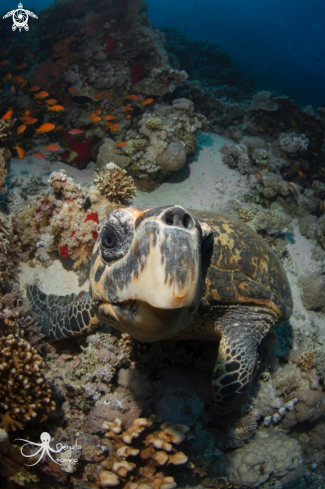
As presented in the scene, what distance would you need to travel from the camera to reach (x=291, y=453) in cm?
254

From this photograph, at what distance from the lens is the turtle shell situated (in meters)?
2.38

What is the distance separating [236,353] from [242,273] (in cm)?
76

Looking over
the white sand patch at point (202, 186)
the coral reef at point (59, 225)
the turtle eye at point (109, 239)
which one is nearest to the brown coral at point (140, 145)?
the white sand patch at point (202, 186)

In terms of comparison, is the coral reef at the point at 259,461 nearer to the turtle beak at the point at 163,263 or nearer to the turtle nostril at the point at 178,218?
the turtle beak at the point at 163,263

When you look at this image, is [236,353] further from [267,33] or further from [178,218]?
[267,33]

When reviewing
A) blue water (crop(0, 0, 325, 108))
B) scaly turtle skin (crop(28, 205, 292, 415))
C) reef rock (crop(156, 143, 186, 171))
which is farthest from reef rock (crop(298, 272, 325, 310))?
blue water (crop(0, 0, 325, 108))

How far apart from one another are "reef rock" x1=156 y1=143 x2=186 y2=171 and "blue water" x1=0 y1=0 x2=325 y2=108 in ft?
69.1

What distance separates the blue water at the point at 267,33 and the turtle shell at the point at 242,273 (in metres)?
23.9

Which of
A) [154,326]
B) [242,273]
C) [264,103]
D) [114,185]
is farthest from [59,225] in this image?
[264,103]

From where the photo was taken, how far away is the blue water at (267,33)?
91.3 ft

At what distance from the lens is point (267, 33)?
183ft

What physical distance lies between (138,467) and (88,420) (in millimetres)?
562

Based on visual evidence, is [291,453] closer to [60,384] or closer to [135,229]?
[60,384]

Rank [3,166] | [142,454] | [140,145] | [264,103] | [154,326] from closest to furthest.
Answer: [154,326]
[142,454]
[3,166]
[140,145]
[264,103]
